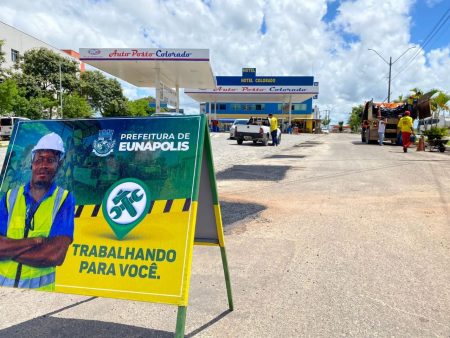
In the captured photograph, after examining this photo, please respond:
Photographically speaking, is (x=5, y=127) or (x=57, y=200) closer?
(x=57, y=200)

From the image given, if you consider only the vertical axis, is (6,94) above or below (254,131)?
above

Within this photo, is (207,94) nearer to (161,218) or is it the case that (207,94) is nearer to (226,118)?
(226,118)

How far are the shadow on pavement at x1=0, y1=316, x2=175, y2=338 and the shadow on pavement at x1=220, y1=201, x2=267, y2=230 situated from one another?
8.71 ft

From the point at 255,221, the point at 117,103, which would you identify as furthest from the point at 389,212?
the point at 117,103

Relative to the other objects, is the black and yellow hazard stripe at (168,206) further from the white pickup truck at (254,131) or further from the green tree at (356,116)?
the green tree at (356,116)

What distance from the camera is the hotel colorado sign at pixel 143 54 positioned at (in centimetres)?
2552

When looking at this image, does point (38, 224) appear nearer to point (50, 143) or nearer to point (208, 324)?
point (50, 143)

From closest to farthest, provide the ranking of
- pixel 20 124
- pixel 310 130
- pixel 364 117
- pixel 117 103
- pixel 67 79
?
1. pixel 20 124
2. pixel 364 117
3. pixel 67 79
4. pixel 117 103
5. pixel 310 130

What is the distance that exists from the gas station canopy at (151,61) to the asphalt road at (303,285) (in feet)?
68.1

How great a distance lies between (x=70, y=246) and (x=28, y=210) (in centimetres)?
41

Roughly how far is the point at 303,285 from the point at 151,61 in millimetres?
25269

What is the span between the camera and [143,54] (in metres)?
25.9

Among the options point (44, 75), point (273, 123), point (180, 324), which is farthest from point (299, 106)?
point (180, 324)

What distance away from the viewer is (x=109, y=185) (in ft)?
8.42
